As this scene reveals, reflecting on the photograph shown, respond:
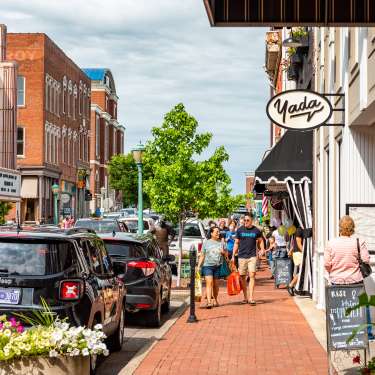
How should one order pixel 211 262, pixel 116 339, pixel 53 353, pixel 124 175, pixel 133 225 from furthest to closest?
1. pixel 124 175
2. pixel 133 225
3. pixel 211 262
4. pixel 116 339
5. pixel 53 353

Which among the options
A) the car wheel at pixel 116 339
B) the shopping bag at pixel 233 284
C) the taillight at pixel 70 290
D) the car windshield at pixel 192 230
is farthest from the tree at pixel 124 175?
the taillight at pixel 70 290

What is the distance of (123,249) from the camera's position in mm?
14984

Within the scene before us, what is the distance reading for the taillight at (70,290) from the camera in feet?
30.8

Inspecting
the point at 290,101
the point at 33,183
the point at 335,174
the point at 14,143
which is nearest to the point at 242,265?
the point at 335,174

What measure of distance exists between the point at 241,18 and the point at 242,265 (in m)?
11.1

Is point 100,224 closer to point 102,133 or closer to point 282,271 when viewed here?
point 282,271

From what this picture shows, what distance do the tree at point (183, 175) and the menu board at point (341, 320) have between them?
16.1m

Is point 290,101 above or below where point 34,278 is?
above

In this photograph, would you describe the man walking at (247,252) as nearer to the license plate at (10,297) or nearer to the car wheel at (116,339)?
the car wheel at (116,339)

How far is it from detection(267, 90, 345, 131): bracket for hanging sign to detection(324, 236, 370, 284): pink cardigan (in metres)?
2.25

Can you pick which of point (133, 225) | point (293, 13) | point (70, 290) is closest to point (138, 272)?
point (70, 290)

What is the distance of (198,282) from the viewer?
20047mm

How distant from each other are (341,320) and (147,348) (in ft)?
12.0

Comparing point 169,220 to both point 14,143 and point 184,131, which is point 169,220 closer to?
point 184,131
